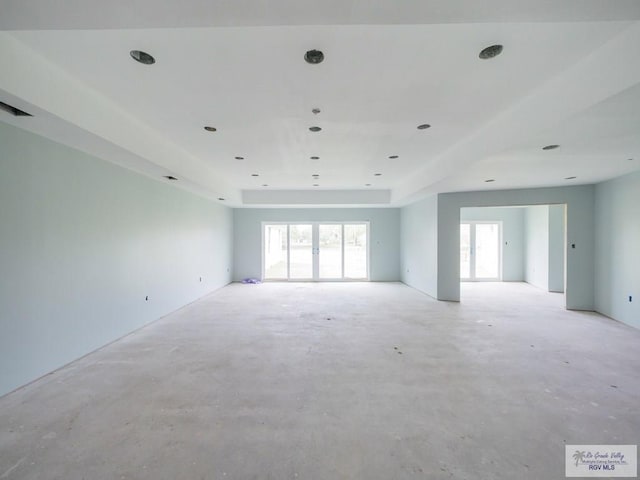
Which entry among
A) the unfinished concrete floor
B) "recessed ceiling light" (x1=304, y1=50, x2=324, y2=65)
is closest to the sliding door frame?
the unfinished concrete floor

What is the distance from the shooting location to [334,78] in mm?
2092

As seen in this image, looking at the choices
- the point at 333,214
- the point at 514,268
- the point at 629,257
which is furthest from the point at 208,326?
the point at 514,268

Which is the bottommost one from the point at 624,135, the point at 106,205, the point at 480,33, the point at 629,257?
the point at 629,257

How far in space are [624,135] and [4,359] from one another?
19.8ft

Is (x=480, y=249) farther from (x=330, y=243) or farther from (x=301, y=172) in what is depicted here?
(x=301, y=172)

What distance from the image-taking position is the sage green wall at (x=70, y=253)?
2.38 m

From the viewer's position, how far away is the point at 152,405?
2213mm

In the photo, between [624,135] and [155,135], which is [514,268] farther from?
[155,135]

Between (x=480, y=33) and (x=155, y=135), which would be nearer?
(x=480, y=33)

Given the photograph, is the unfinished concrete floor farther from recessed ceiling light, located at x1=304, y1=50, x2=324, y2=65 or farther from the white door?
the white door

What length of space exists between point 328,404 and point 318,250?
Answer: 6.23 metres

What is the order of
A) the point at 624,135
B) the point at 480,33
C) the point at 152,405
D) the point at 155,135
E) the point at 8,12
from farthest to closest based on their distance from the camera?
1. the point at 155,135
2. the point at 624,135
3. the point at 152,405
4. the point at 480,33
5. the point at 8,12

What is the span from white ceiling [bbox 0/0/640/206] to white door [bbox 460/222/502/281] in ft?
15.4

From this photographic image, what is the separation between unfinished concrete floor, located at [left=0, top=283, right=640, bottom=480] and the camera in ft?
5.47
